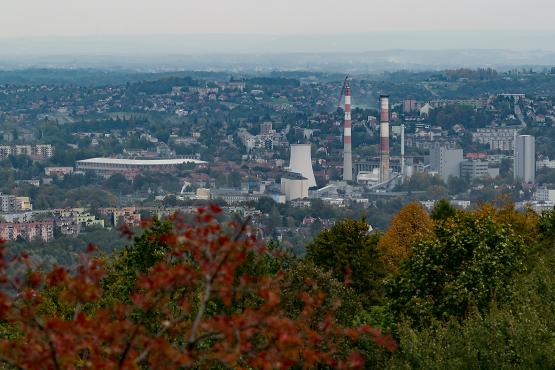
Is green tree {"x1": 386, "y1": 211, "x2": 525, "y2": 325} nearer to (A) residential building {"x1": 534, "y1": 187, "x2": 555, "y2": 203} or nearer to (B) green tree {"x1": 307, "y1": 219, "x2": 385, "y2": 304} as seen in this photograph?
(B) green tree {"x1": 307, "y1": 219, "x2": 385, "y2": 304}

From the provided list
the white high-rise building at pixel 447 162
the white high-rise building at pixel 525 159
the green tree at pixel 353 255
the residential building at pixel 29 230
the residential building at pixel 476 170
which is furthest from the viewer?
the white high-rise building at pixel 447 162

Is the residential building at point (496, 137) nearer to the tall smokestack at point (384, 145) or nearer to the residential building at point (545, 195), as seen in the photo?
the tall smokestack at point (384, 145)

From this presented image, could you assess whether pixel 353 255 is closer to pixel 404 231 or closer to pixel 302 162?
pixel 404 231

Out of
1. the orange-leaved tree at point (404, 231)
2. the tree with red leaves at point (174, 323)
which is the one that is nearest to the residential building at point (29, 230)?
the orange-leaved tree at point (404, 231)

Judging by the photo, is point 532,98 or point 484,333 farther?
point 532,98

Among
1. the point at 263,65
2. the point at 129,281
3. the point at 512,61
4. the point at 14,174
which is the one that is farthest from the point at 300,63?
the point at 129,281

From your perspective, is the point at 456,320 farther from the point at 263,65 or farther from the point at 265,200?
the point at 263,65
